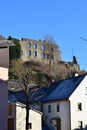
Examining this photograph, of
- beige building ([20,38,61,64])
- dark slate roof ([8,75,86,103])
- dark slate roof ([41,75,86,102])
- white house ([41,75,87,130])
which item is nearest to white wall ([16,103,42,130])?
white house ([41,75,87,130])

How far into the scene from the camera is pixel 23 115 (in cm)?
4909

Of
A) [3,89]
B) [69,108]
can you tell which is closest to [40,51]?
[69,108]

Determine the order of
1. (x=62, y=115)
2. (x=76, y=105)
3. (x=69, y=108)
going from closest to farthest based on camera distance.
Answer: (x=69, y=108) < (x=76, y=105) < (x=62, y=115)

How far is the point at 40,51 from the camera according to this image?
4006 inches

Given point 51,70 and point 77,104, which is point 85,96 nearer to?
point 77,104

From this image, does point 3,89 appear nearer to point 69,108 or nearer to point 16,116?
point 16,116

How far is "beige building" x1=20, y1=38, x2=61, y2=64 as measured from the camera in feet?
323

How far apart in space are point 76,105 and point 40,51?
49.9 m

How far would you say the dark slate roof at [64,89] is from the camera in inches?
2133

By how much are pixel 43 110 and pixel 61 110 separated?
5.17 metres

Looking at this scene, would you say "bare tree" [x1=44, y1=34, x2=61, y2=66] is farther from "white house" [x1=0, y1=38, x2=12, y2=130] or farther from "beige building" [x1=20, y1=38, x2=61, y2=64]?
"white house" [x1=0, y1=38, x2=12, y2=130]

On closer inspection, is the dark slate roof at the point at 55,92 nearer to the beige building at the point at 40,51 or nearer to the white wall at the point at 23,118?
the white wall at the point at 23,118

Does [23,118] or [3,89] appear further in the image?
[23,118]

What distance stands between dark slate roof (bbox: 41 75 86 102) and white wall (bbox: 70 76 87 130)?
69 cm
